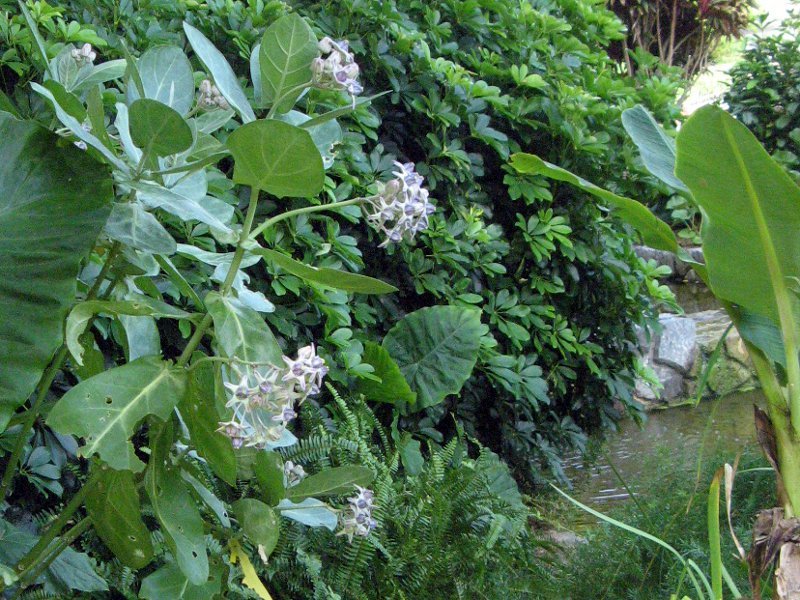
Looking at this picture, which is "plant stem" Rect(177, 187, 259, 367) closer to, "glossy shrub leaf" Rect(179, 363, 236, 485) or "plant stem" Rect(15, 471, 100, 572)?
"glossy shrub leaf" Rect(179, 363, 236, 485)

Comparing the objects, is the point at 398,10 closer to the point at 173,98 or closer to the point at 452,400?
the point at 452,400

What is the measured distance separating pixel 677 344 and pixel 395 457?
5.41 metres

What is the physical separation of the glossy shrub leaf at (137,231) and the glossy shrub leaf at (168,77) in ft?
0.67

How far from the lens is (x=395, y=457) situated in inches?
111

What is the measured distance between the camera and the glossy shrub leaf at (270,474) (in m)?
1.51

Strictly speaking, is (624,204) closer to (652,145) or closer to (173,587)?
(652,145)

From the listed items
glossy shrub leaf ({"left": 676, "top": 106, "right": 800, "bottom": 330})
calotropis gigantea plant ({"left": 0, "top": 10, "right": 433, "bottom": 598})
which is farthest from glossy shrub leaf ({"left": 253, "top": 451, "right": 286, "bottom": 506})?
glossy shrub leaf ({"left": 676, "top": 106, "right": 800, "bottom": 330})

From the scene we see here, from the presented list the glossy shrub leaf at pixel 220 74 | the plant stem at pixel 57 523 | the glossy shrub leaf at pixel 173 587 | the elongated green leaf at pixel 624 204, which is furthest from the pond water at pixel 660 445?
the glossy shrub leaf at pixel 220 74

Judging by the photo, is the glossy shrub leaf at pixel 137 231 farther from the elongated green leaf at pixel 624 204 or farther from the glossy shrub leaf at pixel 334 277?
the elongated green leaf at pixel 624 204

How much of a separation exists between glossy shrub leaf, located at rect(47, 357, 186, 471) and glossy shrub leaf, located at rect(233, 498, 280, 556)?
325 millimetres

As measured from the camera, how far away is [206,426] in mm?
1334

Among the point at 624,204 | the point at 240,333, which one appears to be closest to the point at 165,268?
the point at 240,333

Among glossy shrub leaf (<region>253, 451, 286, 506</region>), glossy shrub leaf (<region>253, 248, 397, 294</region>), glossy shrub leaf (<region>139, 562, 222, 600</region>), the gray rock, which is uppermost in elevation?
glossy shrub leaf (<region>253, 248, 397, 294</region>)

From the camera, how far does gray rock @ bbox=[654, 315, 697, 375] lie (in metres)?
7.49
